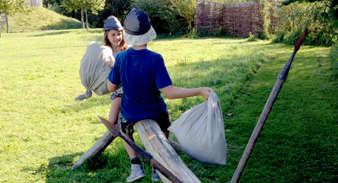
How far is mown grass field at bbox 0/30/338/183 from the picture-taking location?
18.2ft

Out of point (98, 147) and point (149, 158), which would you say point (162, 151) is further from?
point (98, 147)

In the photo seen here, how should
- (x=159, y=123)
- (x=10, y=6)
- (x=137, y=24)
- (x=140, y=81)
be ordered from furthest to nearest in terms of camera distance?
(x=10, y=6), (x=159, y=123), (x=140, y=81), (x=137, y=24)

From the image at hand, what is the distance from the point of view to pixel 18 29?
40594mm

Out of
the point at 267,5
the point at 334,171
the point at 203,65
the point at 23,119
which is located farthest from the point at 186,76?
the point at 267,5

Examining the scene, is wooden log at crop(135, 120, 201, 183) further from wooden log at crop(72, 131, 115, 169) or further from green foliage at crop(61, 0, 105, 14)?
green foliage at crop(61, 0, 105, 14)

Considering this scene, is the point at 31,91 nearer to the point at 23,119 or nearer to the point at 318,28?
the point at 23,119

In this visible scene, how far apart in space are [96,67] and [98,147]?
1013 millimetres

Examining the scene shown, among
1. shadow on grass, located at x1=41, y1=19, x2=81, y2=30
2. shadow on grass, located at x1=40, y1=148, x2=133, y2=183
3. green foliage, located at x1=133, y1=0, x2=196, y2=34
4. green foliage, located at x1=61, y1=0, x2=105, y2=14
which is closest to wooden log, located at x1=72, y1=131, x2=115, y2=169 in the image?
shadow on grass, located at x1=40, y1=148, x2=133, y2=183

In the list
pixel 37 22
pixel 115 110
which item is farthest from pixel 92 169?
pixel 37 22

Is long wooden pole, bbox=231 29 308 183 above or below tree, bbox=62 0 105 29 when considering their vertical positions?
below

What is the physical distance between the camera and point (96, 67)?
16.8 feet

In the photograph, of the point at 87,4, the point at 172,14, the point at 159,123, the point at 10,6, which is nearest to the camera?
the point at 159,123

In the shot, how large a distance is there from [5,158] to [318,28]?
5475mm

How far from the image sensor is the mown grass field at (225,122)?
18.2ft
